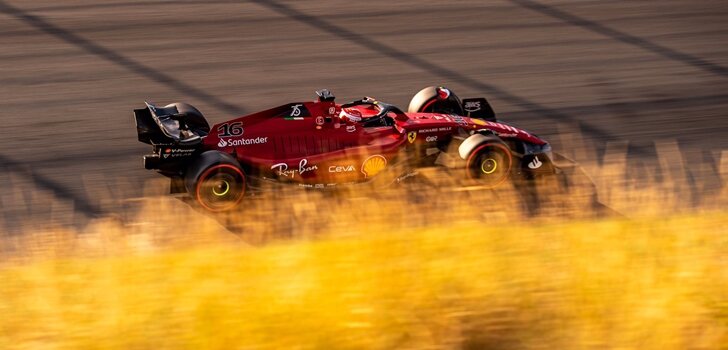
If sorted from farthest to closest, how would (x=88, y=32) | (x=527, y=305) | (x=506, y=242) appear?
(x=88, y=32) < (x=506, y=242) < (x=527, y=305)

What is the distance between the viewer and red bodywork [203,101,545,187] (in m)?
11.5

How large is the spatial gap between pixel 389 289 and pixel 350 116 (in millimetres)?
6200

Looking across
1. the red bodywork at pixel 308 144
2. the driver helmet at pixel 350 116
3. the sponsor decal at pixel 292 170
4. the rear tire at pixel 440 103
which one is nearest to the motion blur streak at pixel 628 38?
the rear tire at pixel 440 103

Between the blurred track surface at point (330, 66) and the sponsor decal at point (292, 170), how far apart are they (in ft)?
6.43

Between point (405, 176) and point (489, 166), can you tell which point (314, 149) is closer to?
point (405, 176)

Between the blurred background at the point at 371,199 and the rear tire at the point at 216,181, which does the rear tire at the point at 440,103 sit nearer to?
the blurred background at the point at 371,199

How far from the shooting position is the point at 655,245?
6.65m

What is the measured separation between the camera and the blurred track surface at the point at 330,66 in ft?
45.1

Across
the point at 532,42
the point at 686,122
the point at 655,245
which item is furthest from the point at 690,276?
the point at 532,42

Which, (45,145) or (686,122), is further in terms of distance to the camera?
(686,122)

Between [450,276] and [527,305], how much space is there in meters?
0.51

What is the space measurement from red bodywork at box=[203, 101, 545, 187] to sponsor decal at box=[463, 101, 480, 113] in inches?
59.5

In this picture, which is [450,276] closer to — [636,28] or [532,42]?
[532,42]

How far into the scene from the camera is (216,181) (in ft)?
36.0
